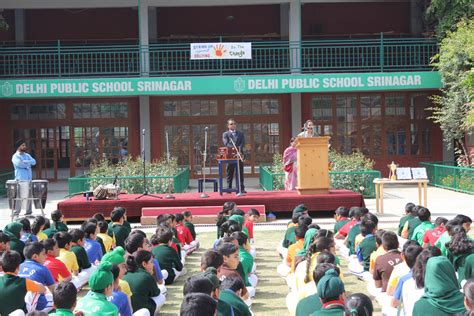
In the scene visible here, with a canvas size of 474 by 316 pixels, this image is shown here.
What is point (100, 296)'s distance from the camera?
18.1ft

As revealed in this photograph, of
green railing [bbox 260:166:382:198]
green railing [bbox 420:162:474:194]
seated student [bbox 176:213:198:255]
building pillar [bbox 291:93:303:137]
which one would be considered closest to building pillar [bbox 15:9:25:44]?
building pillar [bbox 291:93:303:137]

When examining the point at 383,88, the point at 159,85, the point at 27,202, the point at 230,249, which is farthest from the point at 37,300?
the point at 383,88

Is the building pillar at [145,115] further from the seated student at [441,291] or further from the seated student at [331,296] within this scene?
the seated student at [331,296]

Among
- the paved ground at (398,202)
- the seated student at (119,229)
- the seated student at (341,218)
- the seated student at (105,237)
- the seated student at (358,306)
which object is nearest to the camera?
the seated student at (358,306)

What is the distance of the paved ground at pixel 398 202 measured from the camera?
1584 cm

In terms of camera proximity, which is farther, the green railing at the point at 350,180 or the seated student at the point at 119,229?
the green railing at the point at 350,180

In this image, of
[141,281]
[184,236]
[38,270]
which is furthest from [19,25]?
[141,281]

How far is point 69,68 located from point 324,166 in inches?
546

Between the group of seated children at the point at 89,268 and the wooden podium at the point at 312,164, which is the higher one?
the wooden podium at the point at 312,164

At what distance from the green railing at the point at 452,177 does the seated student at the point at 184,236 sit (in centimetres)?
1214

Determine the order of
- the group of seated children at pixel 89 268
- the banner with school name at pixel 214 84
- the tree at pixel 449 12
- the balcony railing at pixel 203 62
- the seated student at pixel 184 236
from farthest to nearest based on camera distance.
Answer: the balcony railing at pixel 203 62 < the tree at pixel 449 12 < the banner with school name at pixel 214 84 < the seated student at pixel 184 236 < the group of seated children at pixel 89 268

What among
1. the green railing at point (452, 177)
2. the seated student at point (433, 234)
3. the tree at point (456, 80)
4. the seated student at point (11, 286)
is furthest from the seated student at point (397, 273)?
the tree at point (456, 80)

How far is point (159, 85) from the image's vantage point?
24.2 metres

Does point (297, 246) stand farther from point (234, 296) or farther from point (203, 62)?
point (203, 62)
